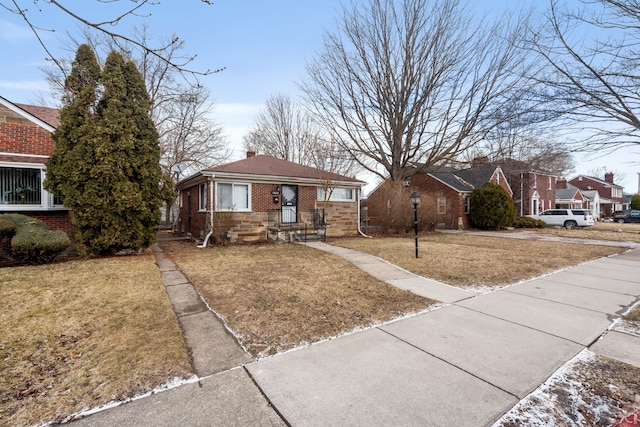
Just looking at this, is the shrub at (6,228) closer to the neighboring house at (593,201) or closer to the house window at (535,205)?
the house window at (535,205)

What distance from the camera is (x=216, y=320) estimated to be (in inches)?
151

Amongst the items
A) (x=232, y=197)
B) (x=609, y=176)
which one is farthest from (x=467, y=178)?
(x=609, y=176)

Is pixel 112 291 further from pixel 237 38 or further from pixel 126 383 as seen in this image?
pixel 237 38

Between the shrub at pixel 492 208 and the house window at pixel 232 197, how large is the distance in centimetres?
1616

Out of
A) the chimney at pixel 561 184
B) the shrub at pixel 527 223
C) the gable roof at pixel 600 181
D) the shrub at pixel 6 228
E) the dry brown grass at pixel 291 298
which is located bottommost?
the dry brown grass at pixel 291 298

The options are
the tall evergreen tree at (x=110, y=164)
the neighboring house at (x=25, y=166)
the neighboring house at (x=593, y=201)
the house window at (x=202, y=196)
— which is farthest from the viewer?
the neighboring house at (x=593, y=201)

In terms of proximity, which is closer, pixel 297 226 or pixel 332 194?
pixel 297 226

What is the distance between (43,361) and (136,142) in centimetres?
685

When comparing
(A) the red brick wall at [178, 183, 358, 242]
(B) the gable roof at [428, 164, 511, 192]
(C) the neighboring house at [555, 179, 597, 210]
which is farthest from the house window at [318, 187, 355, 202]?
(C) the neighboring house at [555, 179, 597, 210]

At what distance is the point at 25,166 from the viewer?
8.15 m

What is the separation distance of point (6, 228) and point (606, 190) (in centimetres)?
6577

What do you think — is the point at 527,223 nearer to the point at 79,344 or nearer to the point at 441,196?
the point at 441,196

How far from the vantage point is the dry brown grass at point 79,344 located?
90.0 inches

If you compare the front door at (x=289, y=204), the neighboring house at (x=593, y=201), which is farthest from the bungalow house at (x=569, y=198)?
the front door at (x=289, y=204)
